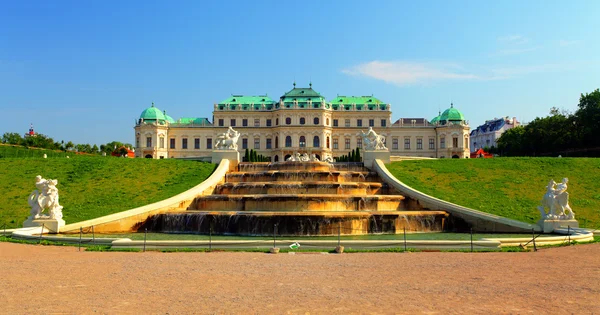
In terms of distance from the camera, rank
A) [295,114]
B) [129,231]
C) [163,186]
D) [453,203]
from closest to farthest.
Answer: [129,231], [453,203], [163,186], [295,114]

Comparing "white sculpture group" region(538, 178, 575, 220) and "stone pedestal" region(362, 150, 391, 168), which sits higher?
"stone pedestal" region(362, 150, 391, 168)

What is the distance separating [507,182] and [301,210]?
13550 millimetres

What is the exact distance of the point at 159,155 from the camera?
100125 mm

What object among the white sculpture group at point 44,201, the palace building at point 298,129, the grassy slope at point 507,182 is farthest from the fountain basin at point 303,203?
the palace building at point 298,129

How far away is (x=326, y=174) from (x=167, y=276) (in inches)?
830

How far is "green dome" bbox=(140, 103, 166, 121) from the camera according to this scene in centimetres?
10081

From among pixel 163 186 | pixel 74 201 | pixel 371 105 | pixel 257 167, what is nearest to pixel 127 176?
pixel 163 186

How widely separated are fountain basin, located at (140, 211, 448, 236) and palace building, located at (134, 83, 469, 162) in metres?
73.7

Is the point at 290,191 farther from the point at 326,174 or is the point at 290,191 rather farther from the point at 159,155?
the point at 159,155

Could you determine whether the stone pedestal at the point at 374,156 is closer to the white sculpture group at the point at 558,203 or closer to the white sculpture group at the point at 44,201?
the white sculpture group at the point at 558,203

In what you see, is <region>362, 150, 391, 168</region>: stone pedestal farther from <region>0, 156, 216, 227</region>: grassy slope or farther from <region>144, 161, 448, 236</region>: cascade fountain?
<region>0, 156, 216, 227</region>: grassy slope

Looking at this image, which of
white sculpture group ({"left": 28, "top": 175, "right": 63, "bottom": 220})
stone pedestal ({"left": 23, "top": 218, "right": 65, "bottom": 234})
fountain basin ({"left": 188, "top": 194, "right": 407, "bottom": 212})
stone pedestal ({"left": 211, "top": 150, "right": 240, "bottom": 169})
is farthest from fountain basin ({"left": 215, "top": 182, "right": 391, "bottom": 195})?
stone pedestal ({"left": 23, "top": 218, "right": 65, "bottom": 234})

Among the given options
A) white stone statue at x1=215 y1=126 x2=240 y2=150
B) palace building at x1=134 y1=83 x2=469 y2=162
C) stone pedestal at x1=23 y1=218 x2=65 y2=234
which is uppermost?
palace building at x1=134 y1=83 x2=469 y2=162

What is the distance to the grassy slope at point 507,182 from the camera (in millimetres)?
27000
